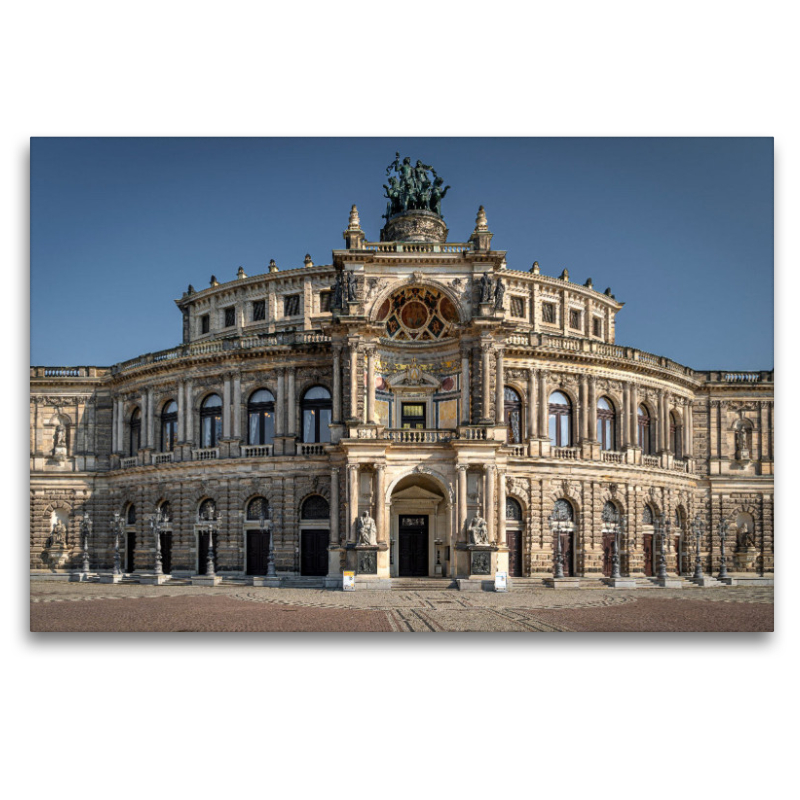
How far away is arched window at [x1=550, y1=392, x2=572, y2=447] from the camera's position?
40.6 meters

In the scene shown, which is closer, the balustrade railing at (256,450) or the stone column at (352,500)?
the stone column at (352,500)

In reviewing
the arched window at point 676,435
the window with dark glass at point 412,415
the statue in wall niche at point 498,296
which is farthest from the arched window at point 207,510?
the arched window at point 676,435

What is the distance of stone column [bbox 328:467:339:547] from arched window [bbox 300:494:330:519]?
359 centimetres

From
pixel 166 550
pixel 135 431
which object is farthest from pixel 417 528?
pixel 135 431

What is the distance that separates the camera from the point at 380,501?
110 feet

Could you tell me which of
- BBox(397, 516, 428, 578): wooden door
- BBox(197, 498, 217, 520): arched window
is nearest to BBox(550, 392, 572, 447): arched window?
BBox(397, 516, 428, 578): wooden door

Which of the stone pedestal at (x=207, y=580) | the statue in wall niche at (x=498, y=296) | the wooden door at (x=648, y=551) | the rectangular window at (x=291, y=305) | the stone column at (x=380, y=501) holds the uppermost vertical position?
the rectangular window at (x=291, y=305)

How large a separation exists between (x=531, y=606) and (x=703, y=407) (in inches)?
920

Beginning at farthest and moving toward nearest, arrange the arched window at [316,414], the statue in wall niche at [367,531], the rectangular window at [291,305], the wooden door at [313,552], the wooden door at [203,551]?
the rectangular window at [291,305] → the wooden door at [203,551] → the arched window at [316,414] → the wooden door at [313,552] → the statue in wall niche at [367,531]

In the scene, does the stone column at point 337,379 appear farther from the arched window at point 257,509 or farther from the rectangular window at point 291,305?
the rectangular window at point 291,305

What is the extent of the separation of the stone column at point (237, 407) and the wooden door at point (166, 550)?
258 inches

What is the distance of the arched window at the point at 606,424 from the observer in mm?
41625

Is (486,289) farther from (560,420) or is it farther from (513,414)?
(560,420)

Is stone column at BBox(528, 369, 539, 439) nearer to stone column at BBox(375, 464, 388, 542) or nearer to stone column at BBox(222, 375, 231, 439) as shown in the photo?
stone column at BBox(375, 464, 388, 542)
